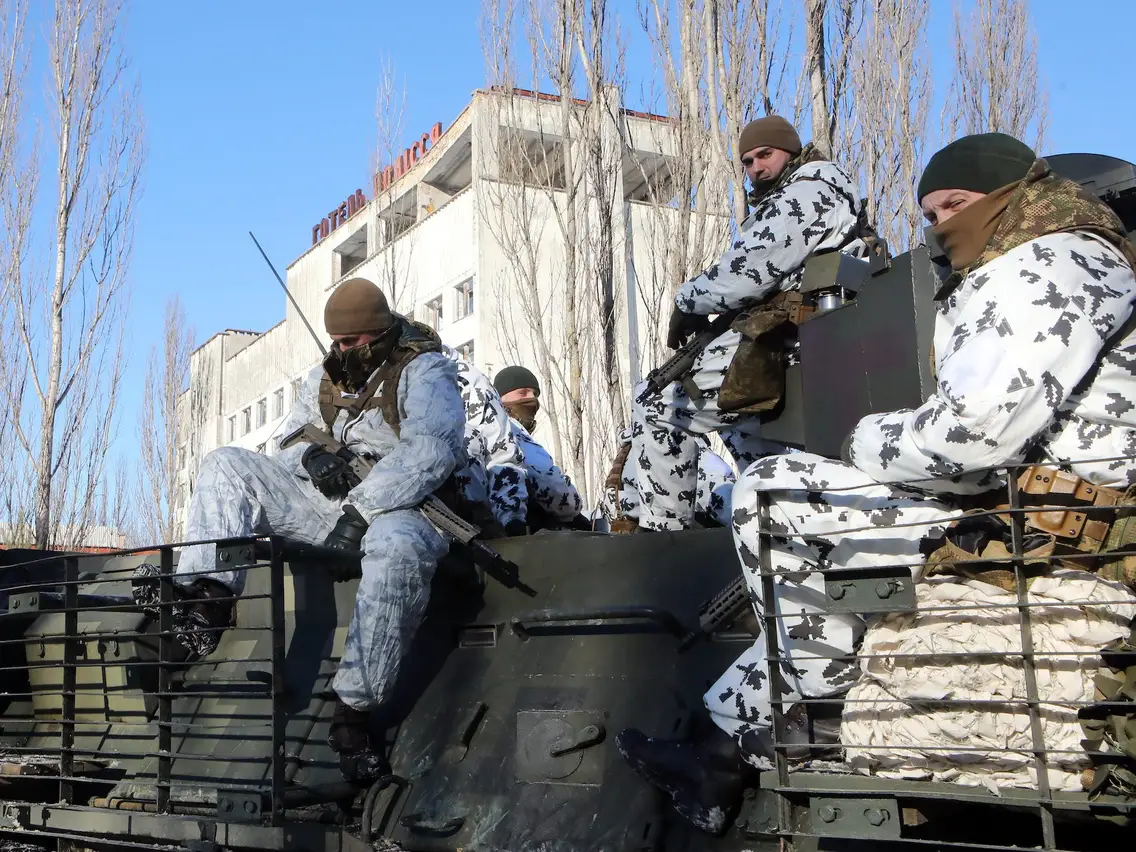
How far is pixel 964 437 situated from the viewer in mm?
2824

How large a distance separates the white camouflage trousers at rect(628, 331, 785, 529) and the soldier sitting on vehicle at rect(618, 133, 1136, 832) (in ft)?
5.91

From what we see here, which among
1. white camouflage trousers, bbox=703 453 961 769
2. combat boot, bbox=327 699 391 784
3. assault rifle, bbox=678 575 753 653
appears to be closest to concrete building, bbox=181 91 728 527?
combat boot, bbox=327 699 391 784

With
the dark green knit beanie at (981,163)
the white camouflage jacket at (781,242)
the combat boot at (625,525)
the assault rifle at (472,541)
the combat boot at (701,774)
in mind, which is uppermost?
the white camouflage jacket at (781,242)

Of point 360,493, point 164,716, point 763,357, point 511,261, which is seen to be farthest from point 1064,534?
point 511,261

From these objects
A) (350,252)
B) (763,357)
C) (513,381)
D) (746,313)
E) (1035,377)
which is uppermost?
(350,252)

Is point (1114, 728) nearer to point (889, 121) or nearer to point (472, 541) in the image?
point (472, 541)

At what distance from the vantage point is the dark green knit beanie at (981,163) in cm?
311

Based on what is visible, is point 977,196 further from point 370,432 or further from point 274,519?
point 274,519

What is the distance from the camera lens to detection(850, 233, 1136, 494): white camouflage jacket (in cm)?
277

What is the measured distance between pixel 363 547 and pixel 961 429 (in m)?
2.19

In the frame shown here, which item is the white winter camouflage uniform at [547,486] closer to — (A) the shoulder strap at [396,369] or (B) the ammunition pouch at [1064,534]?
(A) the shoulder strap at [396,369]

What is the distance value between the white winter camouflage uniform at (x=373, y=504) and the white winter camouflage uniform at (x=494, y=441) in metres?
1.29

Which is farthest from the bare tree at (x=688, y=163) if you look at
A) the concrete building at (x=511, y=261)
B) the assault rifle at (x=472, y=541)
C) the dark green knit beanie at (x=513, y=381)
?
the assault rifle at (x=472, y=541)

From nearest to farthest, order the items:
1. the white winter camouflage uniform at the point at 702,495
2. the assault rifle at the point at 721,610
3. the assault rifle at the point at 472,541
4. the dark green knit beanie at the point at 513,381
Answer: the assault rifle at the point at 721,610, the assault rifle at the point at 472,541, the white winter camouflage uniform at the point at 702,495, the dark green knit beanie at the point at 513,381
